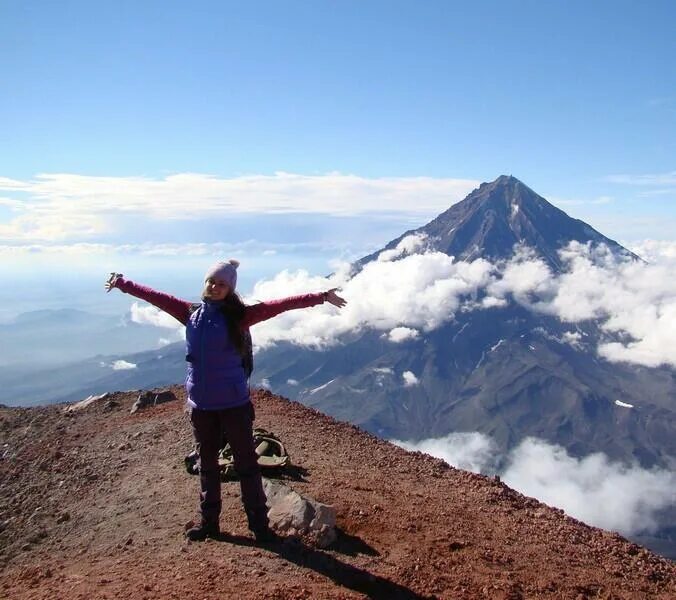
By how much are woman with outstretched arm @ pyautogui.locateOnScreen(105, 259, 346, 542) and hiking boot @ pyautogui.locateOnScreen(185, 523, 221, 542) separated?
0.43 m

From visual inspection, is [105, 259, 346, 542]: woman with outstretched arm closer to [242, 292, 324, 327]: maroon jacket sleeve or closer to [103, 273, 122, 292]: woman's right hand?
[242, 292, 324, 327]: maroon jacket sleeve

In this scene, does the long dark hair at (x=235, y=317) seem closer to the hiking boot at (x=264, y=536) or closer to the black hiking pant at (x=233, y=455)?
the black hiking pant at (x=233, y=455)

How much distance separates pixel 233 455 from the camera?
7496 mm

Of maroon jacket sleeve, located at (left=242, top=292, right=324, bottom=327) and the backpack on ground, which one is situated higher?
maroon jacket sleeve, located at (left=242, top=292, right=324, bottom=327)

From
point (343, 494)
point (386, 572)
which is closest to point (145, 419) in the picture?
point (343, 494)

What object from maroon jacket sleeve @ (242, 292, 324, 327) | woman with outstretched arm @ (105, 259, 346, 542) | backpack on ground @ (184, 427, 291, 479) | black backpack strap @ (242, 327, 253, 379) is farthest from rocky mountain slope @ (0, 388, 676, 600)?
maroon jacket sleeve @ (242, 292, 324, 327)

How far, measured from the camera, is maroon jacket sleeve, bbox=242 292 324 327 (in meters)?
7.16

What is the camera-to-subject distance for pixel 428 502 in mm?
9898

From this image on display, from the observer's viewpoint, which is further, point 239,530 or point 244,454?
point 239,530

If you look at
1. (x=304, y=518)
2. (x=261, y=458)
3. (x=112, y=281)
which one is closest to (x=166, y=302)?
(x=112, y=281)

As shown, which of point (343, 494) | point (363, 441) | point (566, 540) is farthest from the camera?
point (363, 441)

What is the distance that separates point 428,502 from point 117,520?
190 inches

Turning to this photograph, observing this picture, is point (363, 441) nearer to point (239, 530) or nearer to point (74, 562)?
point (239, 530)

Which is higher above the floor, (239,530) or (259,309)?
(259,309)
